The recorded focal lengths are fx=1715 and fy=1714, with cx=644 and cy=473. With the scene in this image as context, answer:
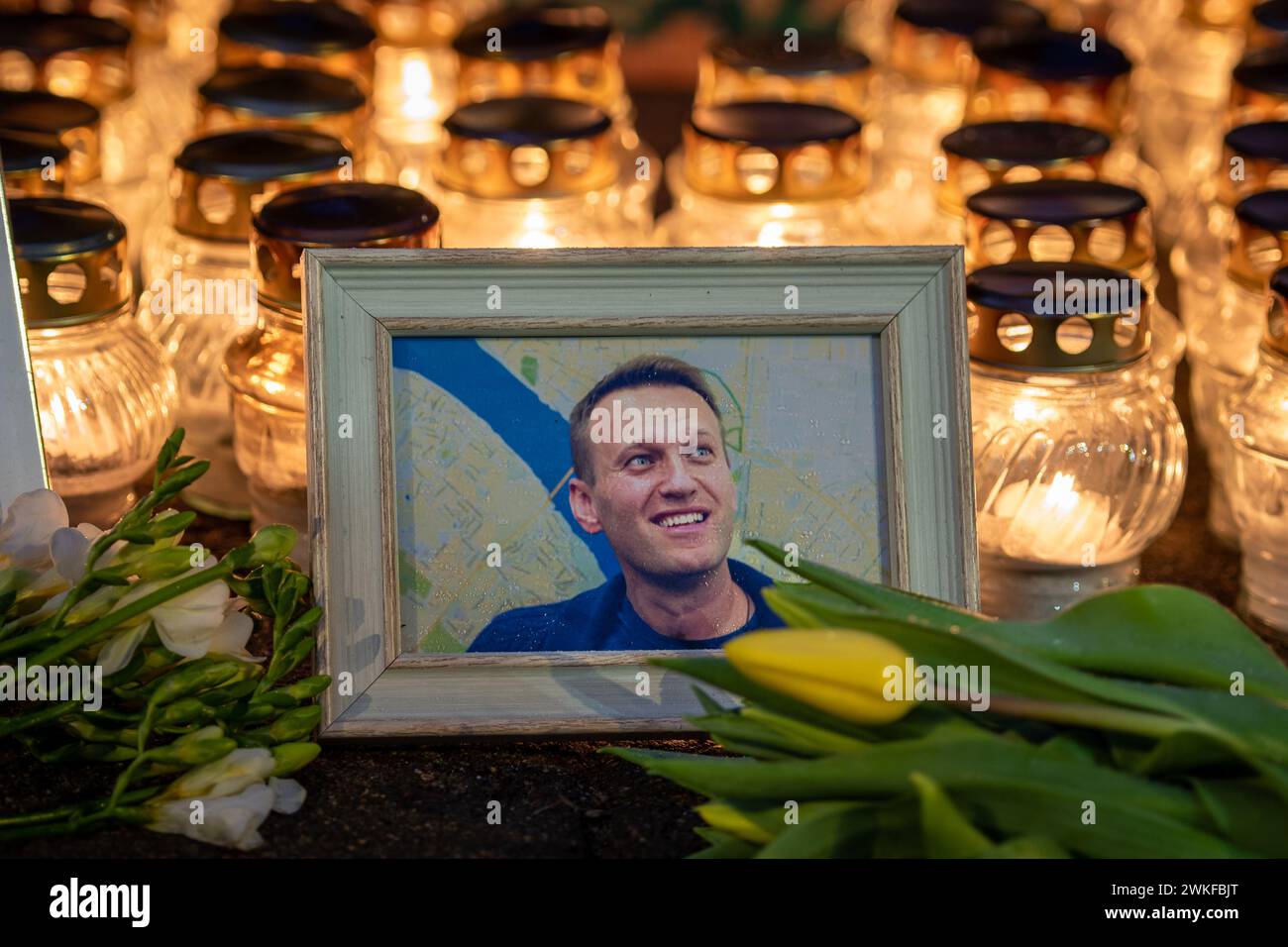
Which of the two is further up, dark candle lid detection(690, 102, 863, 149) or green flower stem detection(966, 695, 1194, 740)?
dark candle lid detection(690, 102, 863, 149)

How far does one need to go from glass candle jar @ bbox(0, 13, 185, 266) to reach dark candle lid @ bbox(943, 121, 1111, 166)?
729 millimetres

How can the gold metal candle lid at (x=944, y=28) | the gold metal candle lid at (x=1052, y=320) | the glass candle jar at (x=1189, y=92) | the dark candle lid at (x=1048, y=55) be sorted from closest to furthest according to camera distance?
the gold metal candle lid at (x=1052, y=320) < the dark candle lid at (x=1048, y=55) < the gold metal candle lid at (x=944, y=28) < the glass candle jar at (x=1189, y=92)

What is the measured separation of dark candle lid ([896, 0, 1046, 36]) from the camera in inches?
69.6

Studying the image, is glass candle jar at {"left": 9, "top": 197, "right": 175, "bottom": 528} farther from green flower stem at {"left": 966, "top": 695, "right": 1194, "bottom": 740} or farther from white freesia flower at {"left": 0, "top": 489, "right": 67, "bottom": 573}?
green flower stem at {"left": 966, "top": 695, "right": 1194, "bottom": 740}

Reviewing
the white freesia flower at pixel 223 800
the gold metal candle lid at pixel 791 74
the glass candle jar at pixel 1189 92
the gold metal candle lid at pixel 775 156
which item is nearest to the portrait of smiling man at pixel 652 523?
the white freesia flower at pixel 223 800

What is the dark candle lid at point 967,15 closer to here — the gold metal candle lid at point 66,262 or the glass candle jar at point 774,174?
the glass candle jar at point 774,174

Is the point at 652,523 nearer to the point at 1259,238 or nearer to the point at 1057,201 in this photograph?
the point at 1057,201

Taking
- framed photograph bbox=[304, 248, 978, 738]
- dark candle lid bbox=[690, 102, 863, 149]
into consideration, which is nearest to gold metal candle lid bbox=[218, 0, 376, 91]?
dark candle lid bbox=[690, 102, 863, 149]

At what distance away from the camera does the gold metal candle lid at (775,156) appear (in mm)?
1301

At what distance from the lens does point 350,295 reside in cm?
92

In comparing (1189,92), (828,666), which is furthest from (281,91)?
(1189,92)

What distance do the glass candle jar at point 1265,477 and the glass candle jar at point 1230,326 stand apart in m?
0.03
